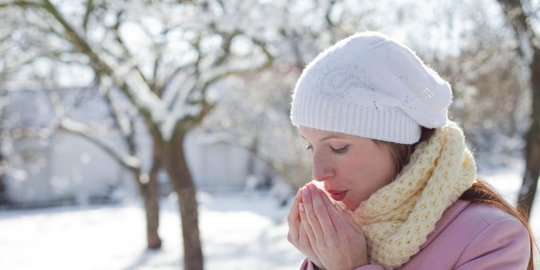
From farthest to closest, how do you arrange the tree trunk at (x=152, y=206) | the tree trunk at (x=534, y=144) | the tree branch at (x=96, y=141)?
the tree trunk at (x=152, y=206) < the tree branch at (x=96, y=141) < the tree trunk at (x=534, y=144)

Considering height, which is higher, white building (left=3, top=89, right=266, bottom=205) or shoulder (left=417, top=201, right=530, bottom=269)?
shoulder (left=417, top=201, right=530, bottom=269)

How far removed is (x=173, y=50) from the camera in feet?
23.7

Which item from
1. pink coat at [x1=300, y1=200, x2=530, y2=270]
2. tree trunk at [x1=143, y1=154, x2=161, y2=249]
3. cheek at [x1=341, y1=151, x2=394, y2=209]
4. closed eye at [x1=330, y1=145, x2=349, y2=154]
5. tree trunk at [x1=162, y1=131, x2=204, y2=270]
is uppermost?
closed eye at [x1=330, y1=145, x2=349, y2=154]

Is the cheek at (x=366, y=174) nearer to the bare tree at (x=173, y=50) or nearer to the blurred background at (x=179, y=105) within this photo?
the blurred background at (x=179, y=105)

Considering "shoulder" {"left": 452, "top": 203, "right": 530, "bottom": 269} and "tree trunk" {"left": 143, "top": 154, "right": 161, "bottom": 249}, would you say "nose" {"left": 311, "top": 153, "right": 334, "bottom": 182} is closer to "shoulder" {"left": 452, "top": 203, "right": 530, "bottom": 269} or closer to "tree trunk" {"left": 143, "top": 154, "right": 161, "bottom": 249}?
"shoulder" {"left": 452, "top": 203, "right": 530, "bottom": 269}

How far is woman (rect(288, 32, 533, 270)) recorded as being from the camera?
111cm

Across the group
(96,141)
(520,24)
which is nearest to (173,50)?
(96,141)

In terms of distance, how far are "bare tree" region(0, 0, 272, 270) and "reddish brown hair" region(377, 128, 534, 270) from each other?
4.39 meters

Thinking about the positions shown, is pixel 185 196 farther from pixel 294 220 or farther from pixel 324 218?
pixel 324 218

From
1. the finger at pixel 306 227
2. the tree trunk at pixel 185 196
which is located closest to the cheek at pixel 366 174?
the finger at pixel 306 227

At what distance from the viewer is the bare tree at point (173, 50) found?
18.1 feet

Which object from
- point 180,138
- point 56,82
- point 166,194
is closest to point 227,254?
point 180,138

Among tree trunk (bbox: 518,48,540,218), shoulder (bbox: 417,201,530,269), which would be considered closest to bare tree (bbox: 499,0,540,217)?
tree trunk (bbox: 518,48,540,218)

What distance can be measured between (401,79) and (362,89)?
0.29ft
